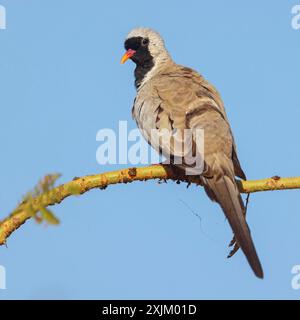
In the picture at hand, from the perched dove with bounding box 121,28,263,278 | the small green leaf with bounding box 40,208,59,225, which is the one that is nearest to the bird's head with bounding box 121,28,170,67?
the perched dove with bounding box 121,28,263,278

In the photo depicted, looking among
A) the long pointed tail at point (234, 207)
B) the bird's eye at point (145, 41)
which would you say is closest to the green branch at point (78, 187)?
the long pointed tail at point (234, 207)

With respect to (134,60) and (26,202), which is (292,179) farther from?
(134,60)

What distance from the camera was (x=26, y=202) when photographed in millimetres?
1219

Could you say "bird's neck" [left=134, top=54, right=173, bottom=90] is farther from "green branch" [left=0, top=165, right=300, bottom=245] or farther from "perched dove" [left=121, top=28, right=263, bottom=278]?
"green branch" [left=0, top=165, right=300, bottom=245]

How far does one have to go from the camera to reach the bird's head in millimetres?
7613

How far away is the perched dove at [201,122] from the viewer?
470 centimetres

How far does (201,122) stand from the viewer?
18.1 feet

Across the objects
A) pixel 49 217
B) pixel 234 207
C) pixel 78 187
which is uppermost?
pixel 234 207

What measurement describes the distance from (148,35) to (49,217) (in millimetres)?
6853

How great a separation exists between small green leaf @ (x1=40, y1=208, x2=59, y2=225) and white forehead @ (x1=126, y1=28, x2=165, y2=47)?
678 cm

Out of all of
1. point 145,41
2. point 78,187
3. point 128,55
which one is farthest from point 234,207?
point 145,41

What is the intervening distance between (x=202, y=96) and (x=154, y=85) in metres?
0.71

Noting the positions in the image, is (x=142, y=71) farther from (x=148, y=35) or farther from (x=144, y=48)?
(x=148, y=35)
